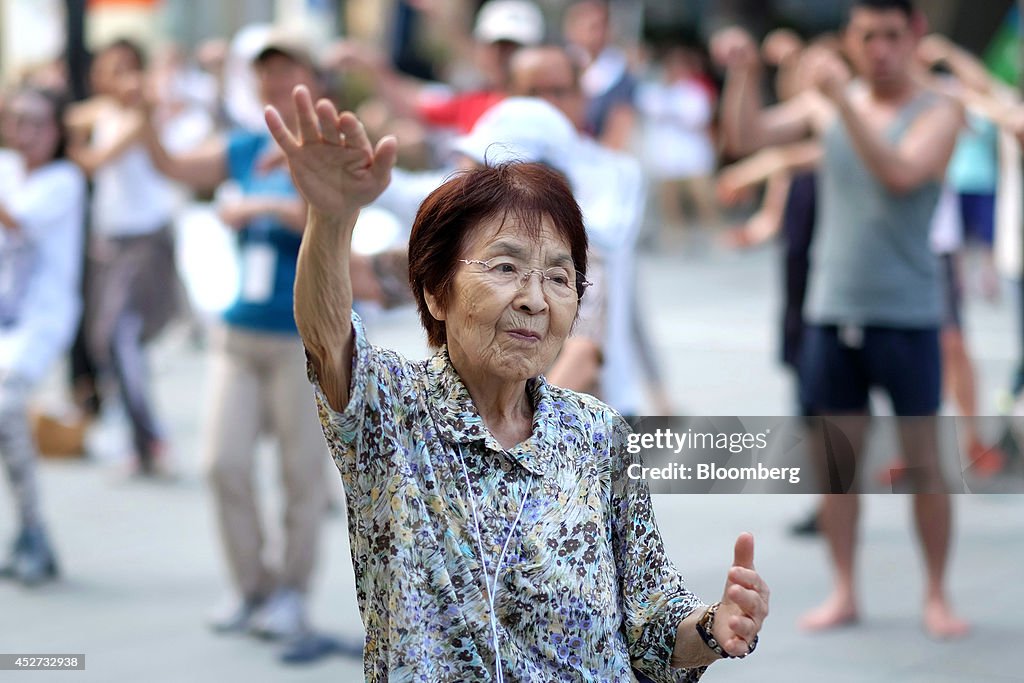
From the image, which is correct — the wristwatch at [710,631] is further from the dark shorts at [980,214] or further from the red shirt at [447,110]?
the dark shorts at [980,214]

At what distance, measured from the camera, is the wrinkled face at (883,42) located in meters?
4.96

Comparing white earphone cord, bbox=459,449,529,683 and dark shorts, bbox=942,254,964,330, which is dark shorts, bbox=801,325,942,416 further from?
white earphone cord, bbox=459,449,529,683

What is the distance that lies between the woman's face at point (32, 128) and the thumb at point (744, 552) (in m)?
4.84

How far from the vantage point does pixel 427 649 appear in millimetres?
2035

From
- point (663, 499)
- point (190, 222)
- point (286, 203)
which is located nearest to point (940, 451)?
point (663, 499)

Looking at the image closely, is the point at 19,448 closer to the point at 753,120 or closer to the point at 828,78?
the point at 753,120

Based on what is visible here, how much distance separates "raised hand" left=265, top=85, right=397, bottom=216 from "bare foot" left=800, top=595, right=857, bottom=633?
135 inches

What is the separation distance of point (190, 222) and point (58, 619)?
5.05 ft

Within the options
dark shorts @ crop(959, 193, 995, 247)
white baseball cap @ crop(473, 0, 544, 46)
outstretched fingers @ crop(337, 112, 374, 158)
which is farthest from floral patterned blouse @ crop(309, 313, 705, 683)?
dark shorts @ crop(959, 193, 995, 247)

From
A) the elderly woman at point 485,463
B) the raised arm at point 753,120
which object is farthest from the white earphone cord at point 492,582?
the raised arm at point 753,120

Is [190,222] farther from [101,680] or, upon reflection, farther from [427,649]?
[427,649]

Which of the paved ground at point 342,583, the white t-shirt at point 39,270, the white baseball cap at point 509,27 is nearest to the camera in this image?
the paved ground at point 342,583

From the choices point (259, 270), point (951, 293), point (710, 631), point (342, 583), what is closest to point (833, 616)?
point (342, 583)

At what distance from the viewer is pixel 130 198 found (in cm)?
786
